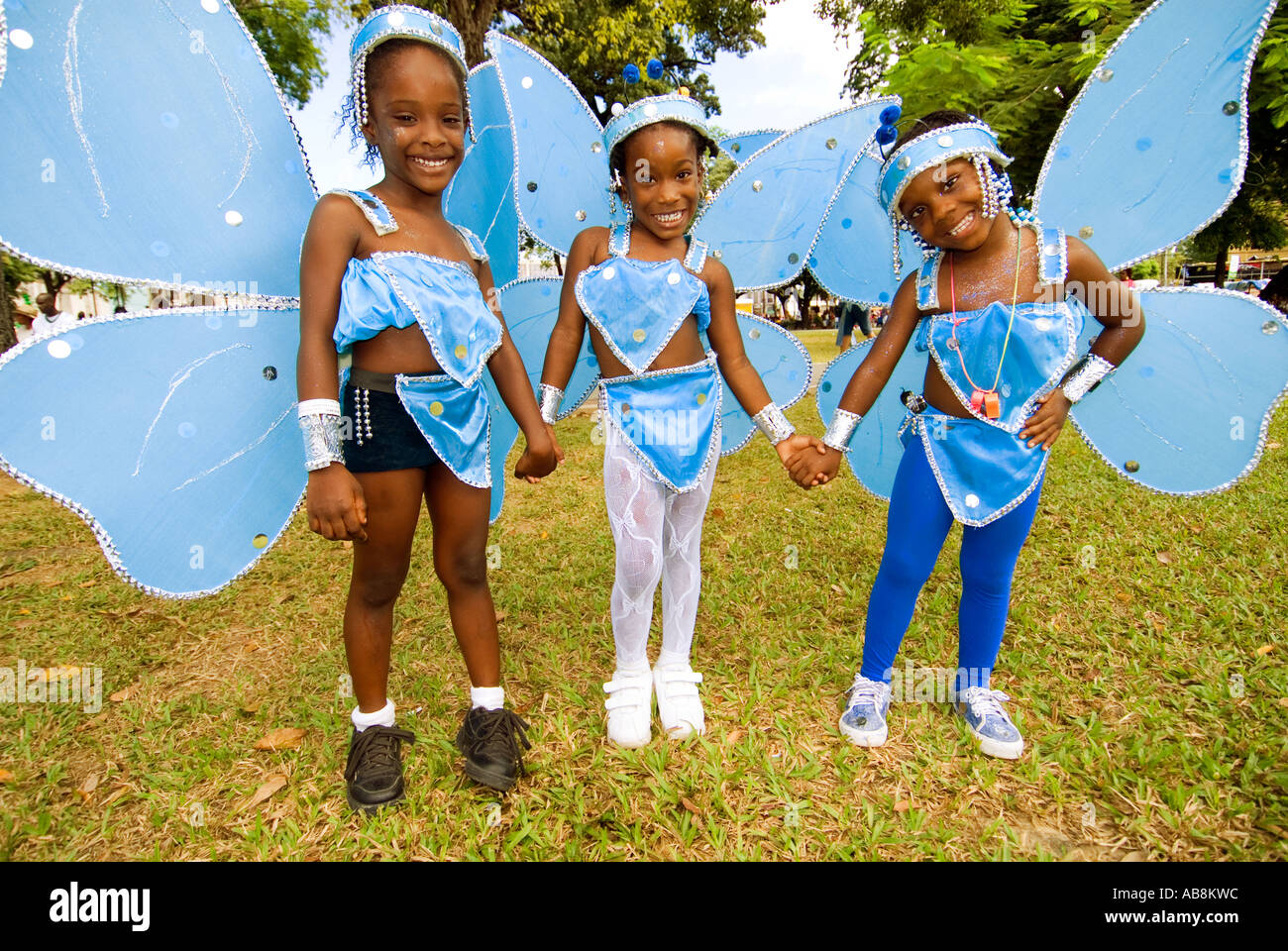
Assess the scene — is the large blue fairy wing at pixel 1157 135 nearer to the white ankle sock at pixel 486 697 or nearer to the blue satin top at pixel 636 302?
the blue satin top at pixel 636 302

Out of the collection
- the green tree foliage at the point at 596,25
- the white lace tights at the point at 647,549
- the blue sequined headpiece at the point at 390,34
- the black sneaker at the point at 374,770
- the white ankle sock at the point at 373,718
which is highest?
the green tree foliage at the point at 596,25

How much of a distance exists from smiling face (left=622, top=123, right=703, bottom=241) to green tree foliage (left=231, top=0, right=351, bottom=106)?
10.4 metres

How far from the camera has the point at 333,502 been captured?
1682 mm

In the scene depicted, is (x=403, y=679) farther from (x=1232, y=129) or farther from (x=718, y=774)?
(x=1232, y=129)

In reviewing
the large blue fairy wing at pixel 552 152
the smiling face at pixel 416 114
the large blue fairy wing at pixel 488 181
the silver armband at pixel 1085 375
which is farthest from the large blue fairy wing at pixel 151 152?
the silver armband at pixel 1085 375

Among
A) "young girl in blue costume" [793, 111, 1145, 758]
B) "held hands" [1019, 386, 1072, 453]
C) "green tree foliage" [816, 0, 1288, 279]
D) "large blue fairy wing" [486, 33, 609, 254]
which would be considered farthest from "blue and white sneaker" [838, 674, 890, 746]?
"green tree foliage" [816, 0, 1288, 279]

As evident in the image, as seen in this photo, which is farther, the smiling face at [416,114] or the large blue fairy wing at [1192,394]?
the large blue fairy wing at [1192,394]

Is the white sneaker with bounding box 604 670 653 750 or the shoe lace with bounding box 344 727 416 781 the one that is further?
the white sneaker with bounding box 604 670 653 750

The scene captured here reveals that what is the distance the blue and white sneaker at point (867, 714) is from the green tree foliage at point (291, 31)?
11365mm

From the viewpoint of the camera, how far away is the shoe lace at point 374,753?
6.68 ft

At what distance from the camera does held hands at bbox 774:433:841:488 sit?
2145mm

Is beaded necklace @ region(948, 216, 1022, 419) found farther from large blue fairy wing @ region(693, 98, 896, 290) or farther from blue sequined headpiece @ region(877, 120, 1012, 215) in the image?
large blue fairy wing @ region(693, 98, 896, 290)

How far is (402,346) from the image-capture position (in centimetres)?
181
